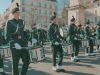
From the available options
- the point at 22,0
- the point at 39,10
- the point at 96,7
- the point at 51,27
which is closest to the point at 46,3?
the point at 39,10

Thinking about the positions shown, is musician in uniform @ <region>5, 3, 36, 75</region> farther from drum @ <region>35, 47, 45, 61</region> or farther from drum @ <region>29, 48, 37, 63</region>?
drum @ <region>35, 47, 45, 61</region>

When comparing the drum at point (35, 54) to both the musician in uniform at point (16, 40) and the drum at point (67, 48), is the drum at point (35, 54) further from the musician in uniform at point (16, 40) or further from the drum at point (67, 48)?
the drum at point (67, 48)

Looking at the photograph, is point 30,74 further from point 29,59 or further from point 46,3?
point 46,3

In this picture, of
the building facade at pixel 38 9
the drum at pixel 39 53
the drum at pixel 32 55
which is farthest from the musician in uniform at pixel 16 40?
the building facade at pixel 38 9

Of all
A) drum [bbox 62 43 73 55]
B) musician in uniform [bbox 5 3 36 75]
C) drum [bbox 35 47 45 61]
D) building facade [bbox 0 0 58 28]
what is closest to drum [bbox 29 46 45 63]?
drum [bbox 35 47 45 61]

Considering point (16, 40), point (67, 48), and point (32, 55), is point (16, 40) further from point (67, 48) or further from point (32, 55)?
point (67, 48)

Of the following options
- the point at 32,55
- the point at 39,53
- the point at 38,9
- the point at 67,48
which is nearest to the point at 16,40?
the point at 32,55

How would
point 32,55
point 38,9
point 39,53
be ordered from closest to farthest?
point 32,55, point 39,53, point 38,9

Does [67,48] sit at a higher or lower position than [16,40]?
lower

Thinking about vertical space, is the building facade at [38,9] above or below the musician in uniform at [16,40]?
above

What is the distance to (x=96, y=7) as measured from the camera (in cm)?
5562

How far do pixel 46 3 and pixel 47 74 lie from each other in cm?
6026

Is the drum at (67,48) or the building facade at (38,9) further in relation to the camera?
the building facade at (38,9)

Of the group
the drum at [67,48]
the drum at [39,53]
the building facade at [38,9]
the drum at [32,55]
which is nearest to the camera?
the drum at [32,55]
